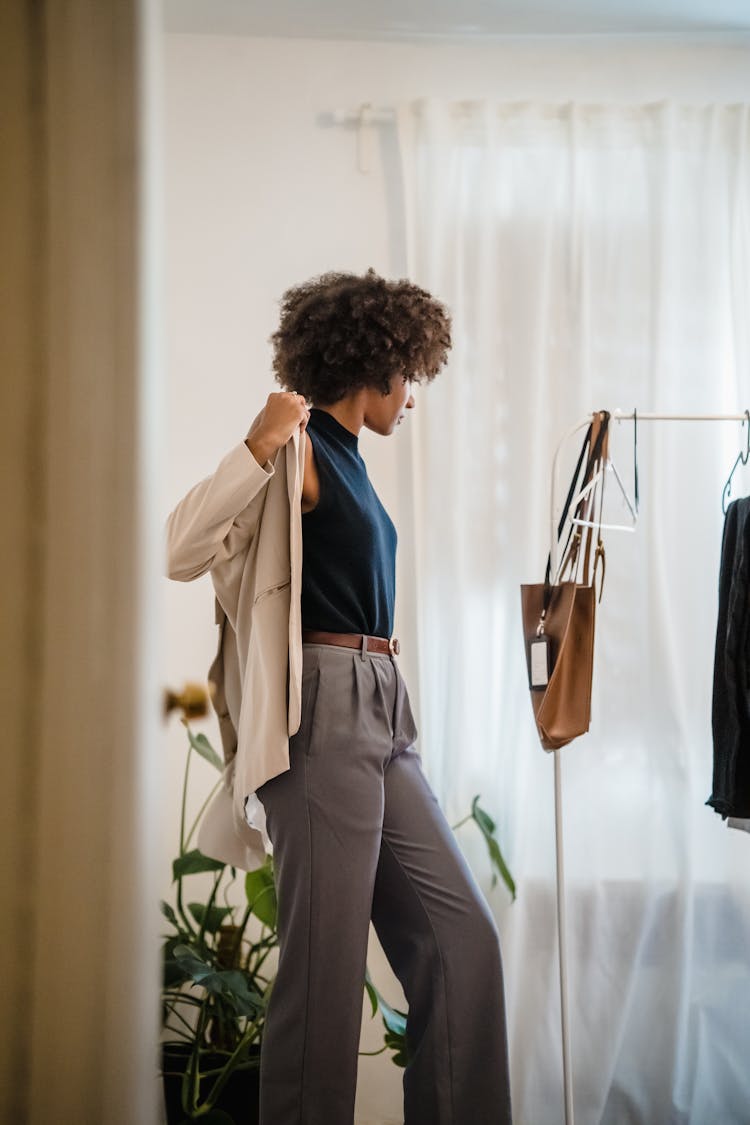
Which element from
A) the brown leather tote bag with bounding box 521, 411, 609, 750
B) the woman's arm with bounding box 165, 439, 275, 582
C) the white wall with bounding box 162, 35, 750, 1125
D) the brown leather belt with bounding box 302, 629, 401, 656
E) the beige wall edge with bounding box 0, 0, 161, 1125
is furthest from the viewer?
the white wall with bounding box 162, 35, 750, 1125

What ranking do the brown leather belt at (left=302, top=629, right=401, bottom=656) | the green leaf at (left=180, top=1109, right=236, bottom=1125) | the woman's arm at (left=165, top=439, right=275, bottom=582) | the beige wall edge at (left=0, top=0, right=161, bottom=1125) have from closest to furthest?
the beige wall edge at (left=0, top=0, right=161, bottom=1125), the woman's arm at (left=165, top=439, right=275, bottom=582), the brown leather belt at (left=302, top=629, right=401, bottom=656), the green leaf at (left=180, top=1109, right=236, bottom=1125)

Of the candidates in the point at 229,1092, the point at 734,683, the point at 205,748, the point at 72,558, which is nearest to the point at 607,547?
the point at 734,683

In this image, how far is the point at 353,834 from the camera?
1356mm

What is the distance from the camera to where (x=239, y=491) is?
4.22 ft

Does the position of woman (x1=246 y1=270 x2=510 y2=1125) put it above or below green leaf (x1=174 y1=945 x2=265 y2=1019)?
above

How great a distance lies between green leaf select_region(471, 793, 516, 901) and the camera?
196 centimetres

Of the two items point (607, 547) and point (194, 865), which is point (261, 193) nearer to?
point (607, 547)

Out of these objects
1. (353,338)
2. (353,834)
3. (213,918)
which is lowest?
(213,918)

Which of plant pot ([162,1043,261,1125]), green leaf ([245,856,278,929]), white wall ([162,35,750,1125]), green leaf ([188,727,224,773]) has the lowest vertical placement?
plant pot ([162,1043,261,1125])

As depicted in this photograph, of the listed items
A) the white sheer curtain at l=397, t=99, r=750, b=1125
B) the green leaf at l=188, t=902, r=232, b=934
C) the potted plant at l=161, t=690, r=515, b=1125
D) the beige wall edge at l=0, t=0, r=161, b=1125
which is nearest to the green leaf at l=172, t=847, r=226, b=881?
the potted plant at l=161, t=690, r=515, b=1125

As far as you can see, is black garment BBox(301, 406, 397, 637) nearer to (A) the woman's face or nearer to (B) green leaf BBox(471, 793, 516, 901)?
(A) the woman's face

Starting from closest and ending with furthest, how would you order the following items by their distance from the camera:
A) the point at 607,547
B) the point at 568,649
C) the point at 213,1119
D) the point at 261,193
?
the point at 213,1119 < the point at 568,649 < the point at 607,547 < the point at 261,193

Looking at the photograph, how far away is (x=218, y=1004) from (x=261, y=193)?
5.87ft

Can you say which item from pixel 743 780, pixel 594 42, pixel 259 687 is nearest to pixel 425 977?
pixel 259 687
